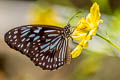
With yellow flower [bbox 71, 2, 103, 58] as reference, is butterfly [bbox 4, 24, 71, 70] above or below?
below

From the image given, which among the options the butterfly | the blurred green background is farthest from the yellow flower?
the butterfly

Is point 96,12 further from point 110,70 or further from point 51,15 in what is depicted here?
point 110,70

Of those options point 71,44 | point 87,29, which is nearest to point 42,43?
point 87,29

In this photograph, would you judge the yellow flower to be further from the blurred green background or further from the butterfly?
the butterfly

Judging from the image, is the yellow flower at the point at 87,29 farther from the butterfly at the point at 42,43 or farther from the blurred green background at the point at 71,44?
the butterfly at the point at 42,43

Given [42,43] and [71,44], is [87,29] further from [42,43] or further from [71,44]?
[71,44]

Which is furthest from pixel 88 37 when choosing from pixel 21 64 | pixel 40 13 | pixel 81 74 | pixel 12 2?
pixel 12 2

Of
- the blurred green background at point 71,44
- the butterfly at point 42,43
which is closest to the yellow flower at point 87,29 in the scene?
the blurred green background at point 71,44
